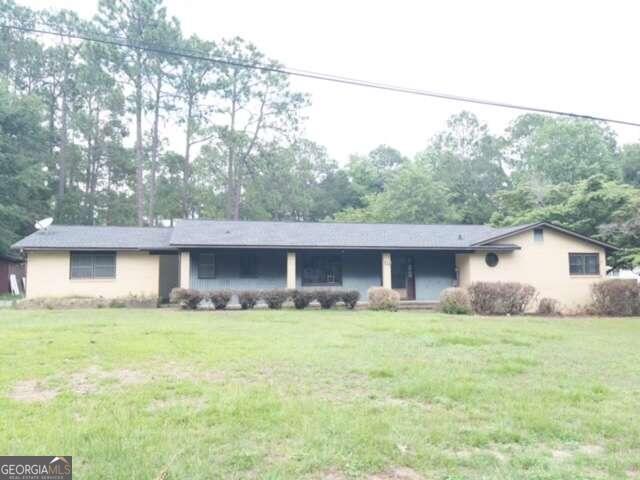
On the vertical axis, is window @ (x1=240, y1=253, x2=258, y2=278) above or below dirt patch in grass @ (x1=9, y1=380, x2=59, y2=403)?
above

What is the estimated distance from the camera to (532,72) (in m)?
10.8

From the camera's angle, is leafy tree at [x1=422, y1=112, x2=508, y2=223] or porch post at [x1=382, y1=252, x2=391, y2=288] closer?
porch post at [x1=382, y1=252, x2=391, y2=288]

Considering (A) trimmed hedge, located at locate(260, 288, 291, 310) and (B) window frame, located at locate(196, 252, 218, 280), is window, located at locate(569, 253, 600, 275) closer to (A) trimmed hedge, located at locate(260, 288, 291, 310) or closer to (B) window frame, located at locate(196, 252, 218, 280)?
(A) trimmed hedge, located at locate(260, 288, 291, 310)

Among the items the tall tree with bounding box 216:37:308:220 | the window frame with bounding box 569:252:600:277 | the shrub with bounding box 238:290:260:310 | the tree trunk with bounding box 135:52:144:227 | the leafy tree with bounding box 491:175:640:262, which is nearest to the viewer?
the shrub with bounding box 238:290:260:310

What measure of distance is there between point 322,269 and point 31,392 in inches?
574

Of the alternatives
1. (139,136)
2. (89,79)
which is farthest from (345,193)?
(89,79)

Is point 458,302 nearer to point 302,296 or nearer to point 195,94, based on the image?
point 302,296

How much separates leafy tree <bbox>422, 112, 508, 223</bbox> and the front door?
18473 millimetres

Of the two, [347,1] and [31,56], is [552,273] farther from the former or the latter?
[31,56]

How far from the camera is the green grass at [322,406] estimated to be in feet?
10.6

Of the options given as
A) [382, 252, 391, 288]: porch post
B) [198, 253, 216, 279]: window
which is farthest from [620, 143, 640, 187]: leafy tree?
[198, 253, 216, 279]: window

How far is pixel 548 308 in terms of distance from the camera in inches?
645

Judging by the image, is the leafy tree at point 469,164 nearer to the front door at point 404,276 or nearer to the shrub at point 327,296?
the front door at point 404,276

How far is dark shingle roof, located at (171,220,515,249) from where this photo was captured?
1731 cm
